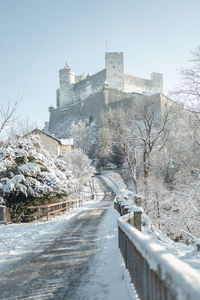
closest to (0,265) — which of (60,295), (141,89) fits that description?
(60,295)

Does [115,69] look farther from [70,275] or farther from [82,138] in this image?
[70,275]

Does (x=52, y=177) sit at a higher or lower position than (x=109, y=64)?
lower

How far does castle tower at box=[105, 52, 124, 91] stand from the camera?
97.4 meters

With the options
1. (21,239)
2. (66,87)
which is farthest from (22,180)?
(66,87)

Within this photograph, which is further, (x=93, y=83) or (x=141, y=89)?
(x=141, y=89)

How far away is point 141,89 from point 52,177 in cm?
9746

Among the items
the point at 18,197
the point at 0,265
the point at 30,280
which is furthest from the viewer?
the point at 18,197

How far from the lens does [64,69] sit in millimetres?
108688

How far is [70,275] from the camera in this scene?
5340mm

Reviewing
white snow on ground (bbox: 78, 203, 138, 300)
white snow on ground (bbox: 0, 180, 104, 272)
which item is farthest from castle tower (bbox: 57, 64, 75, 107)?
white snow on ground (bbox: 78, 203, 138, 300)

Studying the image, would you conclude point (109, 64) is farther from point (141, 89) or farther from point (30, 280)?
point (30, 280)

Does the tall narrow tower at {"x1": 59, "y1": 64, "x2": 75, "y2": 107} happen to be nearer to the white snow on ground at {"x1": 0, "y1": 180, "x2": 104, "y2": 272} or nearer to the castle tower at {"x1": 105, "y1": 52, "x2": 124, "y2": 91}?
the castle tower at {"x1": 105, "y1": 52, "x2": 124, "y2": 91}

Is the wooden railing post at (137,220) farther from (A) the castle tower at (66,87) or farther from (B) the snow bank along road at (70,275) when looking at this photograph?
(A) the castle tower at (66,87)

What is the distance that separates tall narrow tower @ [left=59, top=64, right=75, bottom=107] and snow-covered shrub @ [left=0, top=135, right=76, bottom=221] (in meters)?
92.7
